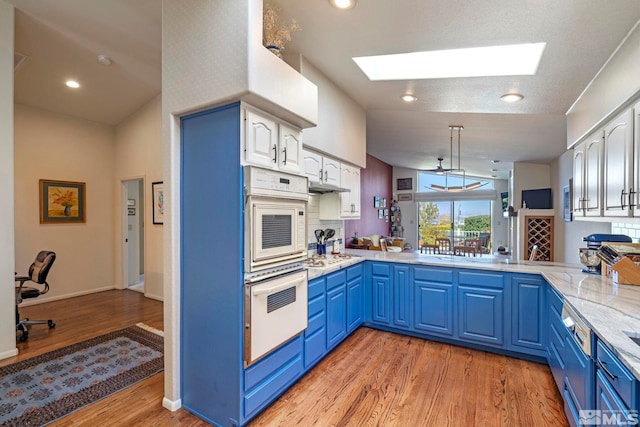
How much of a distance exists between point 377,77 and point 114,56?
3.25 metres

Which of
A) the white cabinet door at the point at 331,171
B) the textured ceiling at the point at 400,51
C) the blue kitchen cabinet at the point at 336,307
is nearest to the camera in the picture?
the textured ceiling at the point at 400,51

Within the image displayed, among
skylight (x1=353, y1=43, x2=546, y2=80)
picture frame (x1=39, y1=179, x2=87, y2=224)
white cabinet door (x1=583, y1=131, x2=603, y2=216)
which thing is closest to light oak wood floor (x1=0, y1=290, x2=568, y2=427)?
white cabinet door (x1=583, y1=131, x2=603, y2=216)

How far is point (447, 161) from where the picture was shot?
7.60 meters

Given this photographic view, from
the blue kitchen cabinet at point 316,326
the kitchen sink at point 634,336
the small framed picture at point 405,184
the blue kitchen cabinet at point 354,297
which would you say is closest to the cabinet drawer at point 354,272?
the blue kitchen cabinet at point 354,297

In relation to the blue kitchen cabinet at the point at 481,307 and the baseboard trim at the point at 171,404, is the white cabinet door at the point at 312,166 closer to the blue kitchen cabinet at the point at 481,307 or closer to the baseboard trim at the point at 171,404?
the blue kitchen cabinet at the point at 481,307

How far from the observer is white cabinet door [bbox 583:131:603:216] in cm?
221

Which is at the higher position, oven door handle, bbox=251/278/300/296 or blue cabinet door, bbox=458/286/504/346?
oven door handle, bbox=251/278/300/296

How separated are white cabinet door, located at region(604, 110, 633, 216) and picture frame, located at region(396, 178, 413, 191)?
8.09 m

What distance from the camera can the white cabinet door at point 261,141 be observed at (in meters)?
1.93

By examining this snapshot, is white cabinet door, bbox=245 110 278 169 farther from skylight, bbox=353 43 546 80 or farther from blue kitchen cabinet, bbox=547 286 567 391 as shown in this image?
blue kitchen cabinet, bbox=547 286 567 391

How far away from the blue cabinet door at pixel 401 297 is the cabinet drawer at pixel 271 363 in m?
1.38

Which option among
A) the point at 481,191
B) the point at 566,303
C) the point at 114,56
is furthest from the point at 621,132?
the point at 481,191

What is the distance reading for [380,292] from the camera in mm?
3516

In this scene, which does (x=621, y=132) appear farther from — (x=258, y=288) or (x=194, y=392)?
(x=194, y=392)
